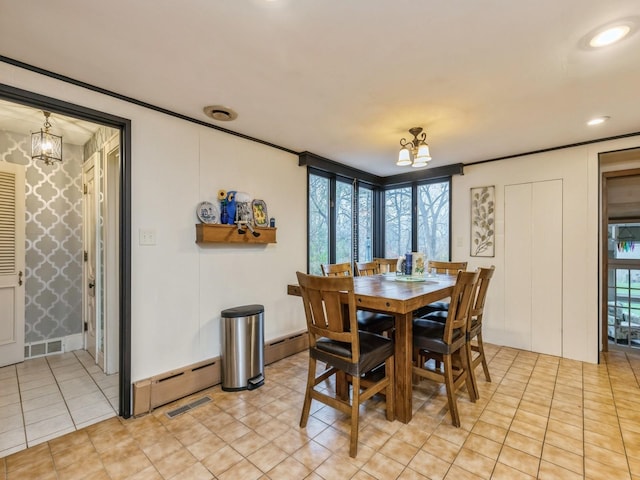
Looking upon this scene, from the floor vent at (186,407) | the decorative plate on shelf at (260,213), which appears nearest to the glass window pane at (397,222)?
the decorative plate on shelf at (260,213)

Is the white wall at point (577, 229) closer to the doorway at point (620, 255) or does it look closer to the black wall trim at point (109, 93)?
the doorway at point (620, 255)

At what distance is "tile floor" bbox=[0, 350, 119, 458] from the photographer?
2.00 m

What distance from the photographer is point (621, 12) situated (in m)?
1.38

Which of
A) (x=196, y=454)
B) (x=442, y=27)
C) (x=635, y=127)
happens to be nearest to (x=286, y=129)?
(x=442, y=27)

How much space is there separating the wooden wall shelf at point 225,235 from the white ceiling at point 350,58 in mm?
919

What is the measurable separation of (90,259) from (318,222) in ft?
8.46

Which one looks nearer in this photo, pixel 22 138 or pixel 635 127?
pixel 635 127

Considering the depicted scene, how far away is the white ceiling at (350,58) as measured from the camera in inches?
54.8

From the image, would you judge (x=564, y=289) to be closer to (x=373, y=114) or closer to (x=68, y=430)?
(x=373, y=114)

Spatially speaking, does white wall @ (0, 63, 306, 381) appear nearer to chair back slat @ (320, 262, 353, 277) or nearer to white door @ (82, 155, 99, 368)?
chair back slat @ (320, 262, 353, 277)

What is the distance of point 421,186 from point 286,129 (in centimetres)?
241

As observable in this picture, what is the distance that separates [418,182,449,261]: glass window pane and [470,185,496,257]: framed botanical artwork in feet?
1.17

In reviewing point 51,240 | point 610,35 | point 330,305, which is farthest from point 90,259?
point 610,35

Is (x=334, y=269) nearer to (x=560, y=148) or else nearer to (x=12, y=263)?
(x=560, y=148)
